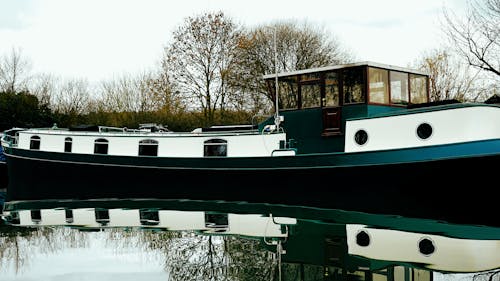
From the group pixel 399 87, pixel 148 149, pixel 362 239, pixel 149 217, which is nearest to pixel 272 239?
pixel 362 239

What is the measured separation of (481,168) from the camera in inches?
444

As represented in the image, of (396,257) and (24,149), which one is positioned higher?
(24,149)

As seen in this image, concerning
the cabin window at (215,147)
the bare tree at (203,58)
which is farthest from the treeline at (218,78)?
the cabin window at (215,147)

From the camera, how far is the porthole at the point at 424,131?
12.0 metres

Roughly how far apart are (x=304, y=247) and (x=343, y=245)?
66cm

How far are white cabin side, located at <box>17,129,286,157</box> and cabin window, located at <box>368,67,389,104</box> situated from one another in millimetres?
2766

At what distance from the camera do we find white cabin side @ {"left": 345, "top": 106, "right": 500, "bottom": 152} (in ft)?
37.4

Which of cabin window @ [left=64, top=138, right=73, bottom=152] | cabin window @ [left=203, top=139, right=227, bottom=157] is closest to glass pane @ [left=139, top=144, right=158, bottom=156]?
cabin window @ [left=203, top=139, right=227, bottom=157]

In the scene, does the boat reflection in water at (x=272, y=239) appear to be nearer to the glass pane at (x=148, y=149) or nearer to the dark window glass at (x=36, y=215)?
the dark window glass at (x=36, y=215)

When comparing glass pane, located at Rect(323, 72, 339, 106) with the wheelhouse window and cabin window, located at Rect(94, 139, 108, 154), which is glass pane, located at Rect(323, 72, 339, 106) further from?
cabin window, located at Rect(94, 139, 108, 154)

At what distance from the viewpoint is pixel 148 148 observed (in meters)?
17.0

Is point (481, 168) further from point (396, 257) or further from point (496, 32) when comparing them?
point (496, 32)

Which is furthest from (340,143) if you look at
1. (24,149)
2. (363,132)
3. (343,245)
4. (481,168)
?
(24,149)

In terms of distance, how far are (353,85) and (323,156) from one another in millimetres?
2093
